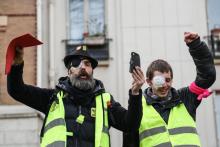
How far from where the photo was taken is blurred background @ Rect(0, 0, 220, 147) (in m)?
10.4

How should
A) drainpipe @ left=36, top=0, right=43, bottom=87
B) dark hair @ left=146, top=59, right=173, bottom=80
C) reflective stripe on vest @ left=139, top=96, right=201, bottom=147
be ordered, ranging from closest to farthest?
reflective stripe on vest @ left=139, top=96, right=201, bottom=147, dark hair @ left=146, top=59, right=173, bottom=80, drainpipe @ left=36, top=0, right=43, bottom=87

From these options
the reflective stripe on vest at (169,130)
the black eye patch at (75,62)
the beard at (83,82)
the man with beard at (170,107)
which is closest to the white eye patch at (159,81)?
the man with beard at (170,107)

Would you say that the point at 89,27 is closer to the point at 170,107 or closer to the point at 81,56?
the point at 81,56

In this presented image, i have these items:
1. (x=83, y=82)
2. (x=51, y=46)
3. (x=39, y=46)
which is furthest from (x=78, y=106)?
(x=51, y=46)

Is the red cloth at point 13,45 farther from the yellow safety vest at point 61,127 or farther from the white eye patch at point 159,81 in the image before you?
the white eye patch at point 159,81

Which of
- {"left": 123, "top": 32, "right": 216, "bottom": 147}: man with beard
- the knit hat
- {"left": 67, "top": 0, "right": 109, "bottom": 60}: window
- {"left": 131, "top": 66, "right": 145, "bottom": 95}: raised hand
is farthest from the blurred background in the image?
{"left": 131, "top": 66, "right": 145, "bottom": 95}: raised hand

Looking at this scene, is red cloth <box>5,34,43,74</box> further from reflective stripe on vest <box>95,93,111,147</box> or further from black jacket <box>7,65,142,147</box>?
reflective stripe on vest <box>95,93,111,147</box>

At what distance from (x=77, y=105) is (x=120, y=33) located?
745 centimetres

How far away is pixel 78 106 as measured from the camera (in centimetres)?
374

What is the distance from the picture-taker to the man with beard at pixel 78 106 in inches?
142

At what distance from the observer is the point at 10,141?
9.20m

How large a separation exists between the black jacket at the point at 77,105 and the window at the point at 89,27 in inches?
277

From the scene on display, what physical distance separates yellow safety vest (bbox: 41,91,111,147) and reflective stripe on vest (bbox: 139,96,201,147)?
12.1 inches

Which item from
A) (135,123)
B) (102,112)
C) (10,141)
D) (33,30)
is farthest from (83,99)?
(33,30)
